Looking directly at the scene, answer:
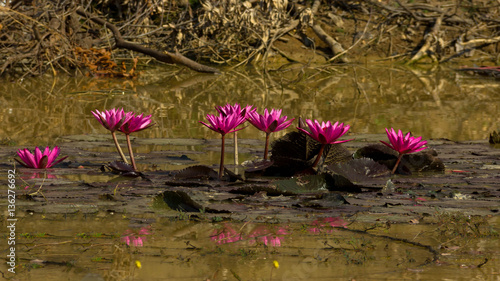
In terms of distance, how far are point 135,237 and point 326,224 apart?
850 mm

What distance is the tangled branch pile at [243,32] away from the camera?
31.8ft

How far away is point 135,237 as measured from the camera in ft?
9.39

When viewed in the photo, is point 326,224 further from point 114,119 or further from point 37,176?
point 37,176

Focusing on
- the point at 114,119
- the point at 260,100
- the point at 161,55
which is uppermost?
the point at 161,55

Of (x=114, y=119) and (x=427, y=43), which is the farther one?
(x=427, y=43)

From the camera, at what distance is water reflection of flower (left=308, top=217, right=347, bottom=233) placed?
2984 millimetres

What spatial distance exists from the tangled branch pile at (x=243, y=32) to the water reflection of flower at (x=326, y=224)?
6.84 meters

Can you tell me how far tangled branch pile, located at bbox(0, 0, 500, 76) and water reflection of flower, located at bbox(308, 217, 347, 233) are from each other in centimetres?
684

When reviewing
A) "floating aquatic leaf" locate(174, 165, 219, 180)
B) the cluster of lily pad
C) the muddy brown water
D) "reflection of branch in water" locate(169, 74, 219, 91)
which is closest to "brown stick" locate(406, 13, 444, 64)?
"reflection of branch in water" locate(169, 74, 219, 91)

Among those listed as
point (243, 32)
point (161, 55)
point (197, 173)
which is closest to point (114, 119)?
point (197, 173)

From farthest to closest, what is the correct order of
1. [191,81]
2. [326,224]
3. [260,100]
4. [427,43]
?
1. [427,43]
2. [191,81]
3. [260,100]
4. [326,224]

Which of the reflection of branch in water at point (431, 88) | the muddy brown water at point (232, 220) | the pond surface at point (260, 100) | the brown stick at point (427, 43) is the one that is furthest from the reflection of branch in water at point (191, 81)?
the brown stick at point (427, 43)

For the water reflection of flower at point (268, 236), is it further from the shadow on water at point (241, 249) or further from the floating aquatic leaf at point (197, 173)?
the floating aquatic leaf at point (197, 173)

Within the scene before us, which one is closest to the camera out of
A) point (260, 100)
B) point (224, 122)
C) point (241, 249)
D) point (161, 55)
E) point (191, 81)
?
point (241, 249)
